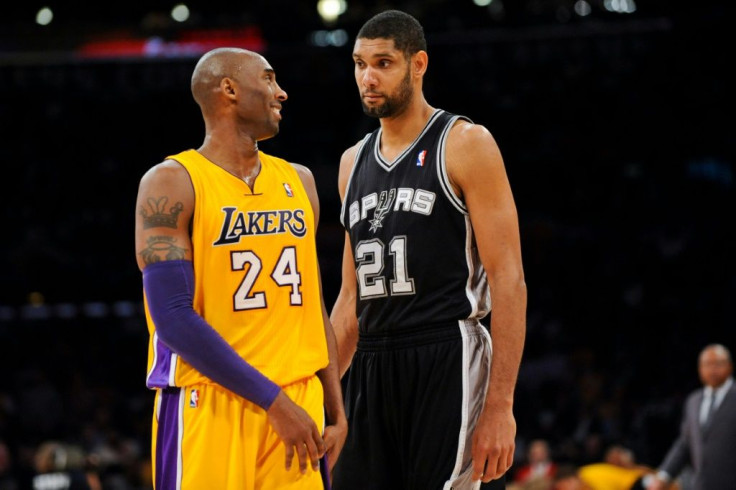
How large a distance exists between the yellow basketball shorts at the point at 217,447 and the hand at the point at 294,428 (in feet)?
0.16

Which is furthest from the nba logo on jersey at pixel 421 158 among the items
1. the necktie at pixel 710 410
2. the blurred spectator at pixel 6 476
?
the blurred spectator at pixel 6 476

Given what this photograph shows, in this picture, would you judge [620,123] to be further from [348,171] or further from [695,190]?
[348,171]

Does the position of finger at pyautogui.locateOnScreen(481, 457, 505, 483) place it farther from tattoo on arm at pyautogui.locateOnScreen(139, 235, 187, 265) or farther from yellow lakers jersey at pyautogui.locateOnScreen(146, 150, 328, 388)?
tattoo on arm at pyautogui.locateOnScreen(139, 235, 187, 265)

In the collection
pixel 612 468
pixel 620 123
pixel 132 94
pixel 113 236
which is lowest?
pixel 612 468

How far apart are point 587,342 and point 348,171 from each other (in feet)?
36.9

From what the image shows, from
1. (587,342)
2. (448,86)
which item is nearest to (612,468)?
(587,342)

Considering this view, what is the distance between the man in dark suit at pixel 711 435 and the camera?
7137mm

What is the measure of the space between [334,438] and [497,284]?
78cm

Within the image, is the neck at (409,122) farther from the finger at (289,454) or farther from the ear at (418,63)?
the finger at (289,454)

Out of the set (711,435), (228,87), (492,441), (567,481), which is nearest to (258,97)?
(228,87)

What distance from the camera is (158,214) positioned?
3205 millimetres

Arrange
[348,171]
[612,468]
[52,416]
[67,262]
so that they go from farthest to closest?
[67,262]
[52,416]
[612,468]
[348,171]

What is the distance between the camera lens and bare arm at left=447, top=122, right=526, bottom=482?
358 cm

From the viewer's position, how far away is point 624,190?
16.6 meters
